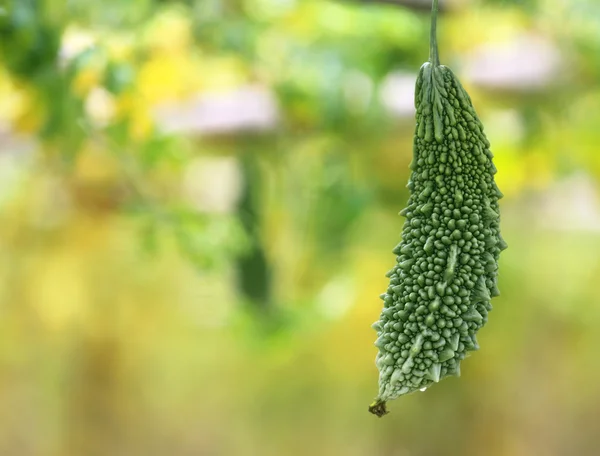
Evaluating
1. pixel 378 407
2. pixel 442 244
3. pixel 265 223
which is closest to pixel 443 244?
pixel 442 244

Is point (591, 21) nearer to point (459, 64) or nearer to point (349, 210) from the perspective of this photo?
point (459, 64)

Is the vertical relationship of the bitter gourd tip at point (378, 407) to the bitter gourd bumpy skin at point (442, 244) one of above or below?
below

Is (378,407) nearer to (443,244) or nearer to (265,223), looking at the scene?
(443,244)

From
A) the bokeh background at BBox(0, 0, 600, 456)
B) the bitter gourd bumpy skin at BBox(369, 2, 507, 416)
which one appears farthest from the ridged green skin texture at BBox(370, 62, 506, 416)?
the bokeh background at BBox(0, 0, 600, 456)

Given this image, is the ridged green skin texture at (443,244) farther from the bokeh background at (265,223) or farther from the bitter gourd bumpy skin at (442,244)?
the bokeh background at (265,223)

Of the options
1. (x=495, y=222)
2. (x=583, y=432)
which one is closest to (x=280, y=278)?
(x=583, y=432)

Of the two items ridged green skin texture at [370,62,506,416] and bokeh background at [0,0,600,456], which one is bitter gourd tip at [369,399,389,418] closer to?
ridged green skin texture at [370,62,506,416]

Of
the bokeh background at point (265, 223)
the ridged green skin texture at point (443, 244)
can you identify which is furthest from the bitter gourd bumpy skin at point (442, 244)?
the bokeh background at point (265, 223)

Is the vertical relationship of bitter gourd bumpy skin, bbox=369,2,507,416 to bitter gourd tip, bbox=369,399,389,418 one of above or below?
above
